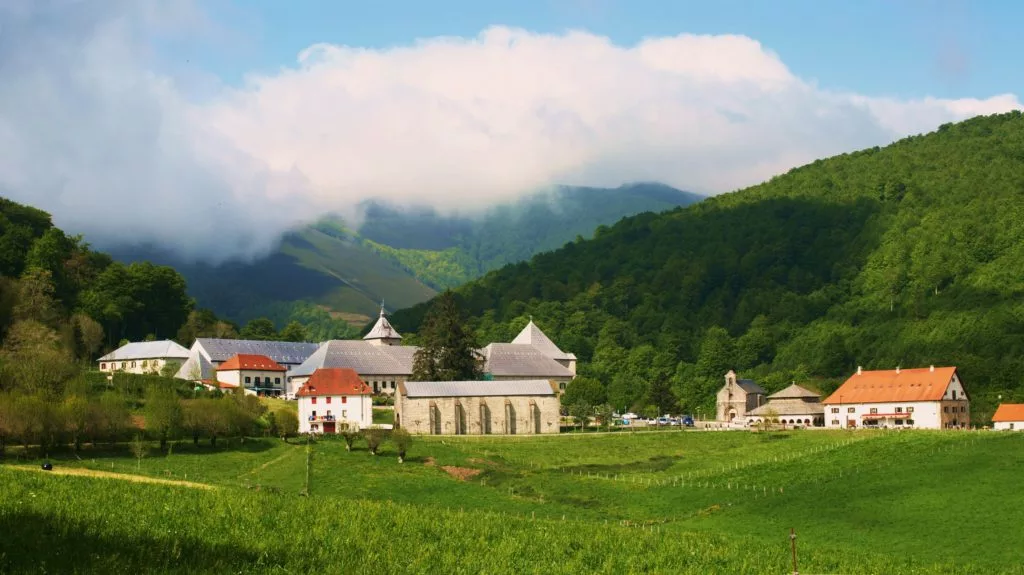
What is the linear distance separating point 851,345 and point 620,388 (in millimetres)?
29882

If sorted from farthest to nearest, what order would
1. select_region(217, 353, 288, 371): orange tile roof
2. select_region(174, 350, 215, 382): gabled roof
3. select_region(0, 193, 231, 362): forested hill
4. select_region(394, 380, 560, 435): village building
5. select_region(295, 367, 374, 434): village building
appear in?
select_region(217, 353, 288, 371): orange tile roof, select_region(174, 350, 215, 382): gabled roof, select_region(0, 193, 231, 362): forested hill, select_region(295, 367, 374, 434): village building, select_region(394, 380, 560, 435): village building

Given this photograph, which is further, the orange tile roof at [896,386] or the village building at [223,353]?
the village building at [223,353]

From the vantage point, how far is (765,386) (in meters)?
125

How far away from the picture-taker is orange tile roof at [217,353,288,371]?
11219 cm

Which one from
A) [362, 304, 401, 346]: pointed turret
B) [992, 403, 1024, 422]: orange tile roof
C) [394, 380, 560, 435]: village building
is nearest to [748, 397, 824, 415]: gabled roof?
[992, 403, 1024, 422]: orange tile roof

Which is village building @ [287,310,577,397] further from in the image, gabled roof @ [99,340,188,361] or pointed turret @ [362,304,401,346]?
gabled roof @ [99,340,188,361]

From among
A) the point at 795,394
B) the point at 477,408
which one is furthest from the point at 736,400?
the point at 477,408

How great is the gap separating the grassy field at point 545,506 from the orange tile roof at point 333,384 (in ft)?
41.3

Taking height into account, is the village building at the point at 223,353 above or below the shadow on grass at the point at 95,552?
above

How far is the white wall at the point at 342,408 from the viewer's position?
3659 inches

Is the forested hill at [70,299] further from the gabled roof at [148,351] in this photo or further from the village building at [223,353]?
the village building at [223,353]

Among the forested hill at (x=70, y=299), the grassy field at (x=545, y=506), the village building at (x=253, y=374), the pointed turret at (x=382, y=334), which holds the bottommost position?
the grassy field at (x=545, y=506)

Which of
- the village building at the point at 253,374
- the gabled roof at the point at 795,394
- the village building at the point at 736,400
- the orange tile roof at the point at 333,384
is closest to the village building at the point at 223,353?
the village building at the point at 253,374

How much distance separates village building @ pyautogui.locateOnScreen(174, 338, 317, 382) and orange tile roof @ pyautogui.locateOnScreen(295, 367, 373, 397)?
19.7 meters
